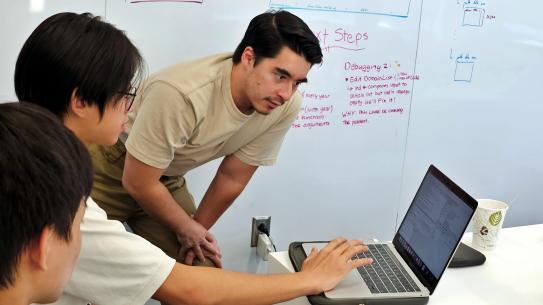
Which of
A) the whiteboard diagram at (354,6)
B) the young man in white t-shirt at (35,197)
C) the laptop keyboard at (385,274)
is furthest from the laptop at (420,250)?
the whiteboard diagram at (354,6)

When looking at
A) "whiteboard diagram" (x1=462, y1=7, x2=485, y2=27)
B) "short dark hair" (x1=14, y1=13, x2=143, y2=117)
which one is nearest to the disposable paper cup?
"short dark hair" (x1=14, y1=13, x2=143, y2=117)

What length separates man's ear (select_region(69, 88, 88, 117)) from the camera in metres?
1.07

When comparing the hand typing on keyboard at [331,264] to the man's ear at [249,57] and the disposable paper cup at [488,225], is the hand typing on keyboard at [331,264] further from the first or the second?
the man's ear at [249,57]

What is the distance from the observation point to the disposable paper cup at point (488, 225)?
60.5 inches

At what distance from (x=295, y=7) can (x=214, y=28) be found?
0.98 ft

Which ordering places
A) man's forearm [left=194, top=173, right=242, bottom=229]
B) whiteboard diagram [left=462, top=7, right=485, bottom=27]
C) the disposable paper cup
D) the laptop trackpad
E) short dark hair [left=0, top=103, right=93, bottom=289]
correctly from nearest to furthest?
short dark hair [left=0, top=103, right=93, bottom=289] < the laptop trackpad < the disposable paper cup < man's forearm [left=194, top=173, right=242, bottom=229] < whiteboard diagram [left=462, top=7, right=485, bottom=27]

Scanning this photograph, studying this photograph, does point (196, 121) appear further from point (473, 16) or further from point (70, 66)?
point (473, 16)

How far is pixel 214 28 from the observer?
202cm

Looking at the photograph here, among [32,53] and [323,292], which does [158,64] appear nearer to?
[32,53]

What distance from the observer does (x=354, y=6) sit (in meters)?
2.19

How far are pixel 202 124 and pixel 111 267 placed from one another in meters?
0.68

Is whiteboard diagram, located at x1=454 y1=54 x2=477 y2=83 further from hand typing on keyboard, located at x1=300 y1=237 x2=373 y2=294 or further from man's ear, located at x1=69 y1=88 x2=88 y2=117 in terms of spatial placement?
man's ear, located at x1=69 y1=88 x2=88 y2=117

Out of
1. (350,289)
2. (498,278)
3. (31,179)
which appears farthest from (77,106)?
(498,278)

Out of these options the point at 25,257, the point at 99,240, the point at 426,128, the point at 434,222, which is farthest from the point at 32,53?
the point at 426,128
